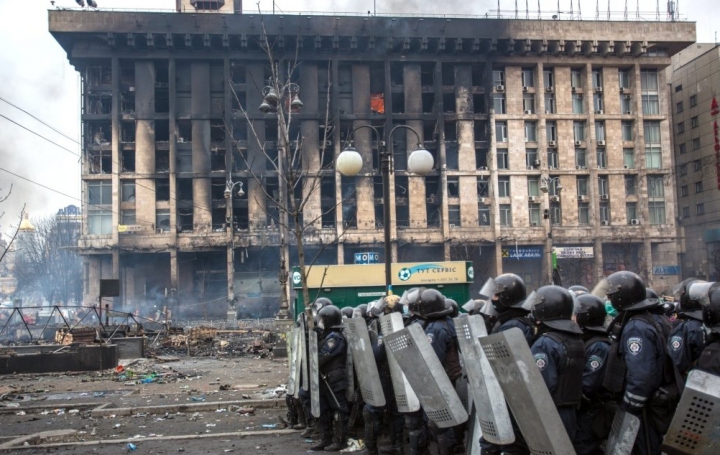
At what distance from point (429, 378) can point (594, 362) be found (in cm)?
137

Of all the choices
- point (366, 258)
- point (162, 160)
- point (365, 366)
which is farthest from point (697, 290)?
point (162, 160)

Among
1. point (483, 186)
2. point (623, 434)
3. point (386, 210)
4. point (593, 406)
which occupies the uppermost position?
point (483, 186)

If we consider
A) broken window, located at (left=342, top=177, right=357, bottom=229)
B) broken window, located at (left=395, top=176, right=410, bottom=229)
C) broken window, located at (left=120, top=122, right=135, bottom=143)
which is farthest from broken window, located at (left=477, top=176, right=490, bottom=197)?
broken window, located at (left=120, top=122, right=135, bottom=143)

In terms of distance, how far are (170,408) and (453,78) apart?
51.8 m

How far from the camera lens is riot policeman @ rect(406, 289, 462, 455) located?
721 centimetres

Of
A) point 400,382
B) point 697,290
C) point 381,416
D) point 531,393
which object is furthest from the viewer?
point 381,416

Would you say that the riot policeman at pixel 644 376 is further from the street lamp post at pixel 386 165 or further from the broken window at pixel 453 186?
the broken window at pixel 453 186

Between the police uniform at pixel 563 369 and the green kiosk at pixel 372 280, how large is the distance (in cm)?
2136

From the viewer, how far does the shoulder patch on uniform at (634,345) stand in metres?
5.10

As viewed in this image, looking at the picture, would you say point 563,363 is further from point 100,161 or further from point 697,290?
point 100,161

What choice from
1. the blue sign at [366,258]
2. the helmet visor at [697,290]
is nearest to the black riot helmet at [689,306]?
the helmet visor at [697,290]

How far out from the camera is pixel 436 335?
7414 mm

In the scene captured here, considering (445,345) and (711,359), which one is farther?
(445,345)

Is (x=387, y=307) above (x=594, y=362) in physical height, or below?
above
